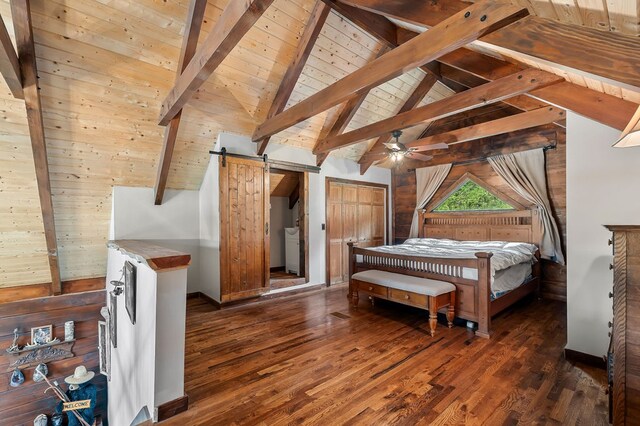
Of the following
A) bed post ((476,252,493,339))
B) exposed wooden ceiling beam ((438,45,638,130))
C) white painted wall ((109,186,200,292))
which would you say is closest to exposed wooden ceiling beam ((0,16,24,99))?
white painted wall ((109,186,200,292))

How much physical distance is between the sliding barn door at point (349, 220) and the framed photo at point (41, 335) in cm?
417

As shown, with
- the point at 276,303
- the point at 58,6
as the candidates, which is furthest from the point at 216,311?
the point at 58,6

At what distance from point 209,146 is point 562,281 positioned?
5906mm

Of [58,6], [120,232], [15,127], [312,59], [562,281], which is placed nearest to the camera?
[58,6]

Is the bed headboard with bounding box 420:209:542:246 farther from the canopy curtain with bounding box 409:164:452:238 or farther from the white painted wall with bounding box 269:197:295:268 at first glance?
the white painted wall with bounding box 269:197:295:268

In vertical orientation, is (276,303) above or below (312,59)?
below

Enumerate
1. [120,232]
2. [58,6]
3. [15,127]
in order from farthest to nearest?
1. [120,232]
2. [15,127]
3. [58,6]

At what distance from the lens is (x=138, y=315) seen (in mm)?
2119

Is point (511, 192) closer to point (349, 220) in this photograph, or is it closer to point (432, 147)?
point (432, 147)

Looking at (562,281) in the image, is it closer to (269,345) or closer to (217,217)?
(269,345)

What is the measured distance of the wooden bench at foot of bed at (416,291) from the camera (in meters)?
3.15

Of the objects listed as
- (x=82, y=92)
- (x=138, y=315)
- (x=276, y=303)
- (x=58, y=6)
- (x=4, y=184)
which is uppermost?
(x=58, y=6)

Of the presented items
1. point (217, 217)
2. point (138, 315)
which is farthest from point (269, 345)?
Answer: point (217, 217)

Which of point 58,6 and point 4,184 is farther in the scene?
point 4,184
